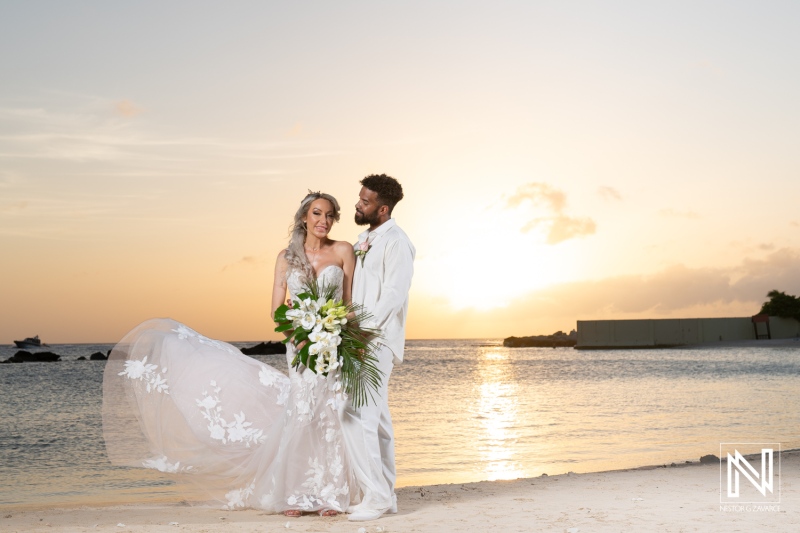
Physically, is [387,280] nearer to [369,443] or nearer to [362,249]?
[362,249]

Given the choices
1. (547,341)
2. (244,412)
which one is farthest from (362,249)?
(547,341)

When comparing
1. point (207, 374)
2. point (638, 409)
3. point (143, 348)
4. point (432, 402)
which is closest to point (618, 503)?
point (207, 374)

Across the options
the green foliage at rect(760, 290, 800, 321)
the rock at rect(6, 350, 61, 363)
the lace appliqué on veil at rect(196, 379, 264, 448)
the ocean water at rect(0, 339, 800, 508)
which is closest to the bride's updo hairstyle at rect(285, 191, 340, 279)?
the lace appliqué on veil at rect(196, 379, 264, 448)

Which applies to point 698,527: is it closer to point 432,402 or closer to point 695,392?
point 432,402

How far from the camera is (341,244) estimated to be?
620cm

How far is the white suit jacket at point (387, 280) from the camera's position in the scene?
5773mm

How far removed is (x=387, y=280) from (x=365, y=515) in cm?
172

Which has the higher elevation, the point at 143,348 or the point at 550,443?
the point at 143,348

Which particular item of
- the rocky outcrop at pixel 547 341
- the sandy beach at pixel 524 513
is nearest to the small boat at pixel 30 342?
the rocky outcrop at pixel 547 341

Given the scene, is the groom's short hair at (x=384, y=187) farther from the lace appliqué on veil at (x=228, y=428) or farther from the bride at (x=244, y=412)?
the lace appliqué on veil at (x=228, y=428)

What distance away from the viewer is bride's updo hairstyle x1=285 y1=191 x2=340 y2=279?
6078 millimetres

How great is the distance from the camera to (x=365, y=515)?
5.78 m

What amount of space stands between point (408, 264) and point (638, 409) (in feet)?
50.4

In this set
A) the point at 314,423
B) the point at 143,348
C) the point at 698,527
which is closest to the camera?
the point at 698,527
